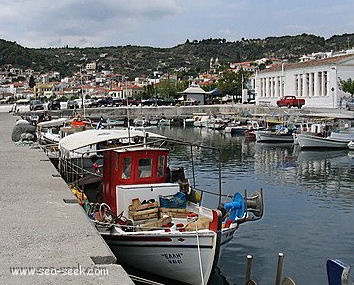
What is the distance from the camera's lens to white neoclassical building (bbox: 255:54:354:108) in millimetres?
73375

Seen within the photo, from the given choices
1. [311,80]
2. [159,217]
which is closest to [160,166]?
[159,217]

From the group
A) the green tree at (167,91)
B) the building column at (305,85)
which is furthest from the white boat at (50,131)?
the green tree at (167,91)

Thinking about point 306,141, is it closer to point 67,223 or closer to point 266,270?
point 266,270

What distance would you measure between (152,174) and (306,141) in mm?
33143

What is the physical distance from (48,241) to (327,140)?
127 feet

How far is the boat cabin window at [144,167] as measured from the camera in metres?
15.3

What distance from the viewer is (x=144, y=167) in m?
15.4

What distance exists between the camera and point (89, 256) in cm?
916

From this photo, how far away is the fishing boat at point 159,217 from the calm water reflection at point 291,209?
5.26 ft

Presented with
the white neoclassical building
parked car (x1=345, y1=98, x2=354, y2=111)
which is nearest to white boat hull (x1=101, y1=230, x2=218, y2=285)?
parked car (x1=345, y1=98, x2=354, y2=111)

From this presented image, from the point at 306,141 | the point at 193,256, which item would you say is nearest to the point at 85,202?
the point at 193,256

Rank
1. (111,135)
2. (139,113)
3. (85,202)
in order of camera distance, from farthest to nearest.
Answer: (139,113)
(111,135)
(85,202)

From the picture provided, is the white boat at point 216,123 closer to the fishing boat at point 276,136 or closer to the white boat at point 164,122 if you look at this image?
the white boat at point 164,122

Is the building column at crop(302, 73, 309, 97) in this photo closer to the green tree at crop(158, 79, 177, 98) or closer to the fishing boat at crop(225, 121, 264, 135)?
the fishing boat at crop(225, 121, 264, 135)
